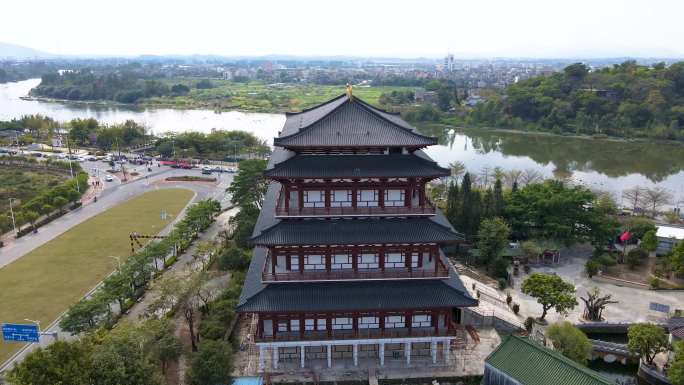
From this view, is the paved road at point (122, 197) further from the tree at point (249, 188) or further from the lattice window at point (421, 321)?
the lattice window at point (421, 321)

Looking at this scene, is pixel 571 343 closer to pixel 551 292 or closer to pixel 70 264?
pixel 551 292

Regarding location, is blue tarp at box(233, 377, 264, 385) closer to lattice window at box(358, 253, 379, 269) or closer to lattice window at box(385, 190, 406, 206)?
lattice window at box(358, 253, 379, 269)

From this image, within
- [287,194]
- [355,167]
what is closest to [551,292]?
[355,167]

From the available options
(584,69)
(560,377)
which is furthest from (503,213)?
(584,69)

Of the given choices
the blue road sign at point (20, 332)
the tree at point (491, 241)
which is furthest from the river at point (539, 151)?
the blue road sign at point (20, 332)

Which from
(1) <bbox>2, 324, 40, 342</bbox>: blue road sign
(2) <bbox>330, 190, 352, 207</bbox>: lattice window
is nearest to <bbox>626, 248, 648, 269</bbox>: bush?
(2) <bbox>330, 190, 352, 207</bbox>: lattice window

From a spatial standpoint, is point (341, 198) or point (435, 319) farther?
point (435, 319)
